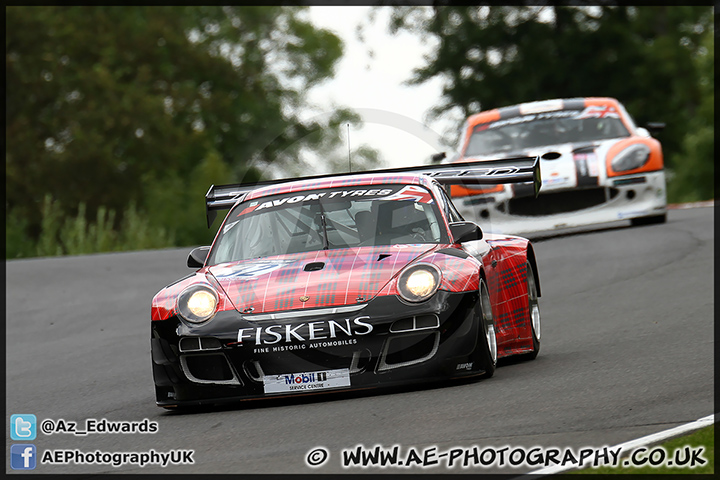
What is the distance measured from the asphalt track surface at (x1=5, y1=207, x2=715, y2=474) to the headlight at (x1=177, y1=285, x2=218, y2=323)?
556mm

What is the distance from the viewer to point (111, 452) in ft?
19.3

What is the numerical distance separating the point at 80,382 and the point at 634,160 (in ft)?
29.2

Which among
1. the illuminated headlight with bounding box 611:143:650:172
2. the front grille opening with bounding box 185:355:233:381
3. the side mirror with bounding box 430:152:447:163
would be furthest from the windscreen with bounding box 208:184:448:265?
the illuminated headlight with bounding box 611:143:650:172

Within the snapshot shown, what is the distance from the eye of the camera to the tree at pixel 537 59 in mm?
44562

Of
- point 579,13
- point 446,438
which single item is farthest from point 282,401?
point 579,13

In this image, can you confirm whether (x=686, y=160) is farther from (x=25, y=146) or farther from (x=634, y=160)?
(x=634, y=160)

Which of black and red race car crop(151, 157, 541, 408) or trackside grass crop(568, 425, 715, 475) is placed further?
black and red race car crop(151, 157, 541, 408)

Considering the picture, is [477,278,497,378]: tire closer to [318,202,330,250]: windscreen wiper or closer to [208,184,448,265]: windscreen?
[208,184,448,265]: windscreen

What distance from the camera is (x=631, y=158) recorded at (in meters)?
15.5

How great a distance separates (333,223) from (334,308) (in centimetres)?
112

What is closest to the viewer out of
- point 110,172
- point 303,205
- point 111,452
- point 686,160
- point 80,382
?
point 111,452

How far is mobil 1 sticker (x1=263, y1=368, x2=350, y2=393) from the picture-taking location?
21.4ft

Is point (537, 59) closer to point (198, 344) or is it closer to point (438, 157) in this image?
point (438, 157)

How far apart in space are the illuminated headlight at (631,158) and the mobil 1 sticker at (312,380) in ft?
31.3
